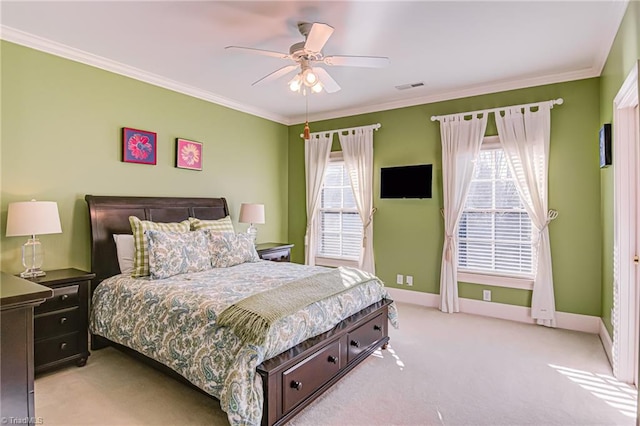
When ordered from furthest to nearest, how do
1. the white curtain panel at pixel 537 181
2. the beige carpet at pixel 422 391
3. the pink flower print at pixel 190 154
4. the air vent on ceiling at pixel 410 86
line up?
the pink flower print at pixel 190 154
the air vent on ceiling at pixel 410 86
the white curtain panel at pixel 537 181
the beige carpet at pixel 422 391

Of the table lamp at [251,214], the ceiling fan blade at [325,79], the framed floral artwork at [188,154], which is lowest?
the table lamp at [251,214]

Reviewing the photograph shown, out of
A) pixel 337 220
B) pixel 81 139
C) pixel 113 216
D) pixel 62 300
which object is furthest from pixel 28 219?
pixel 337 220

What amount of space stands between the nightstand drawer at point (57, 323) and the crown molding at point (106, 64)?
7.57 feet

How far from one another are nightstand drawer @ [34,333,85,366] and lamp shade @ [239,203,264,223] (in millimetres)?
2237

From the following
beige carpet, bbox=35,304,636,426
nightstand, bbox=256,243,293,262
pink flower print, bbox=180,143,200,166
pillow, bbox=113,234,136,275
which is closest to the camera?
beige carpet, bbox=35,304,636,426

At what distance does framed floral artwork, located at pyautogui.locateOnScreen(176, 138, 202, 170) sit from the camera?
165 inches

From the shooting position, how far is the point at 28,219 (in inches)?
106

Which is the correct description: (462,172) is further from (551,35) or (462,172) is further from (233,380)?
(233,380)

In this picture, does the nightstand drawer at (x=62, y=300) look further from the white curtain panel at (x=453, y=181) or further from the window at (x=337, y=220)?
the white curtain panel at (x=453, y=181)

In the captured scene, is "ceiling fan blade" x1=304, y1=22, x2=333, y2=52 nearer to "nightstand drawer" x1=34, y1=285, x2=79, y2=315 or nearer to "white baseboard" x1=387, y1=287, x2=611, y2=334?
"nightstand drawer" x1=34, y1=285, x2=79, y2=315

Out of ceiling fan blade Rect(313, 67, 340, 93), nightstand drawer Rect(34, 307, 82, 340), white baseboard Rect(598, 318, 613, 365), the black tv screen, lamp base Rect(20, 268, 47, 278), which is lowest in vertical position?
white baseboard Rect(598, 318, 613, 365)

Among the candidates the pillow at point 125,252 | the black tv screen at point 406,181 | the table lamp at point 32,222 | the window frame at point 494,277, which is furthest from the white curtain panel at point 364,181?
the table lamp at point 32,222

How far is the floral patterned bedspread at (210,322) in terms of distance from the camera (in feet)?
6.36

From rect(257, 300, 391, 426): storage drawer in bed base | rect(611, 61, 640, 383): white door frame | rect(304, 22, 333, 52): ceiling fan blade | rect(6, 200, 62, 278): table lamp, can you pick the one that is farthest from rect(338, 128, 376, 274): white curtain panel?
rect(6, 200, 62, 278): table lamp
